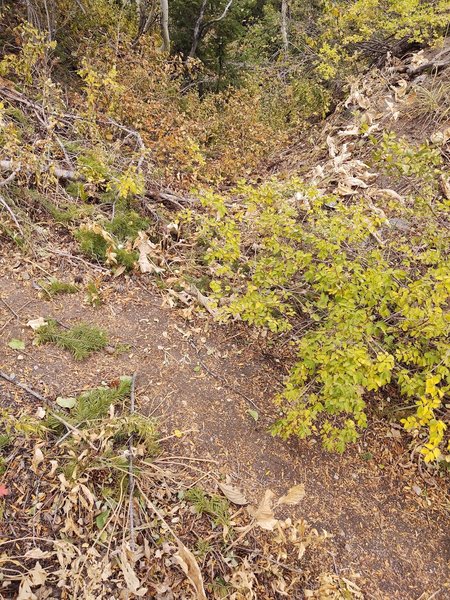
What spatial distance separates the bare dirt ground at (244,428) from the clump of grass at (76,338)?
0.22ft

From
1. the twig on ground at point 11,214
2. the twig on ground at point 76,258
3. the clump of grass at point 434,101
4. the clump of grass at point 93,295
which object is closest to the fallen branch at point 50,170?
the twig on ground at point 11,214

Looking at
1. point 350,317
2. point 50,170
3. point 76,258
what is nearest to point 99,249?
point 76,258

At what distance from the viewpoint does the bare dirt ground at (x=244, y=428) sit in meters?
2.62

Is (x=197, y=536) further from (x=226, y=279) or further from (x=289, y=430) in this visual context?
(x=226, y=279)

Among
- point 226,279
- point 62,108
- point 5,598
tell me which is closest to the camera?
point 5,598

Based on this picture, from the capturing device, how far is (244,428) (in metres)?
2.91

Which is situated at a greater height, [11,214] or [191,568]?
[11,214]

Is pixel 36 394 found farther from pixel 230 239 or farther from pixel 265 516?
pixel 230 239

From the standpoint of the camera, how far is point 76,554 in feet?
6.75

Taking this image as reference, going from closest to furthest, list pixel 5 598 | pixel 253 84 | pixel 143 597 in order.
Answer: pixel 5 598, pixel 143 597, pixel 253 84

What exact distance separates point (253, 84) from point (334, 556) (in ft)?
24.5

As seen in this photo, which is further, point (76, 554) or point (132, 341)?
point (132, 341)

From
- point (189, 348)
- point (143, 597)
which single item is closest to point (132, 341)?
point (189, 348)

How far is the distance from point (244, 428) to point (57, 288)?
72.0 inches
